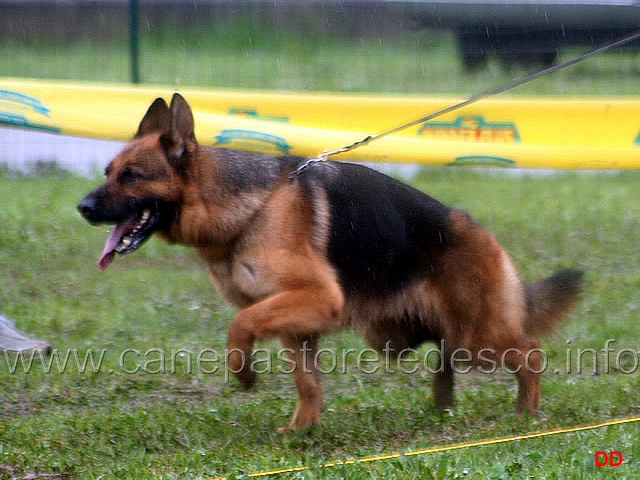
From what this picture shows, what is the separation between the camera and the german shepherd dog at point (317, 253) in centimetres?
431

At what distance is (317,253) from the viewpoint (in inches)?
175

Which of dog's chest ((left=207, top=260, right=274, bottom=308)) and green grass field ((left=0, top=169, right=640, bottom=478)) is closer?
green grass field ((left=0, top=169, right=640, bottom=478))

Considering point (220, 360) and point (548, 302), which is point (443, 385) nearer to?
point (548, 302)

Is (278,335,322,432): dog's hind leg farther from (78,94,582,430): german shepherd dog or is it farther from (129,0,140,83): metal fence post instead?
(129,0,140,83): metal fence post

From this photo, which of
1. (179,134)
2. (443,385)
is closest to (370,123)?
(443,385)

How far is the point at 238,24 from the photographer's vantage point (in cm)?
1180

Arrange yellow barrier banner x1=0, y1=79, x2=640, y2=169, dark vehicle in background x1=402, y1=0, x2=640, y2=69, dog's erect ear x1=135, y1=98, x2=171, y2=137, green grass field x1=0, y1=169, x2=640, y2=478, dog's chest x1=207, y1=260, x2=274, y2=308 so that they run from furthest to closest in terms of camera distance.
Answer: dark vehicle in background x1=402, y1=0, x2=640, y2=69, yellow barrier banner x1=0, y1=79, x2=640, y2=169, dog's erect ear x1=135, y1=98, x2=171, y2=137, dog's chest x1=207, y1=260, x2=274, y2=308, green grass field x1=0, y1=169, x2=640, y2=478

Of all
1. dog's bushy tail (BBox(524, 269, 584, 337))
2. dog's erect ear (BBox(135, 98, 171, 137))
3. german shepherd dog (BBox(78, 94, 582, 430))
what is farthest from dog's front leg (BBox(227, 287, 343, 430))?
dog's bushy tail (BBox(524, 269, 584, 337))

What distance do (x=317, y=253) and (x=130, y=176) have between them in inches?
36.6

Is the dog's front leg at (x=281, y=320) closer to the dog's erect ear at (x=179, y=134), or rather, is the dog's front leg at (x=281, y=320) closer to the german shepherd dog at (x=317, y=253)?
the german shepherd dog at (x=317, y=253)

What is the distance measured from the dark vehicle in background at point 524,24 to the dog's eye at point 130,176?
7.13 metres

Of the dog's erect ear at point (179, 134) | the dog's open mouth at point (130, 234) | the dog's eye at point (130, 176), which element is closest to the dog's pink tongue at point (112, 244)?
the dog's open mouth at point (130, 234)

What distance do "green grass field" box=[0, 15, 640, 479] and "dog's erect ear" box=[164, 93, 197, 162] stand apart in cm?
132

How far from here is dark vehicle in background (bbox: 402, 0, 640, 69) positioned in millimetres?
10766
